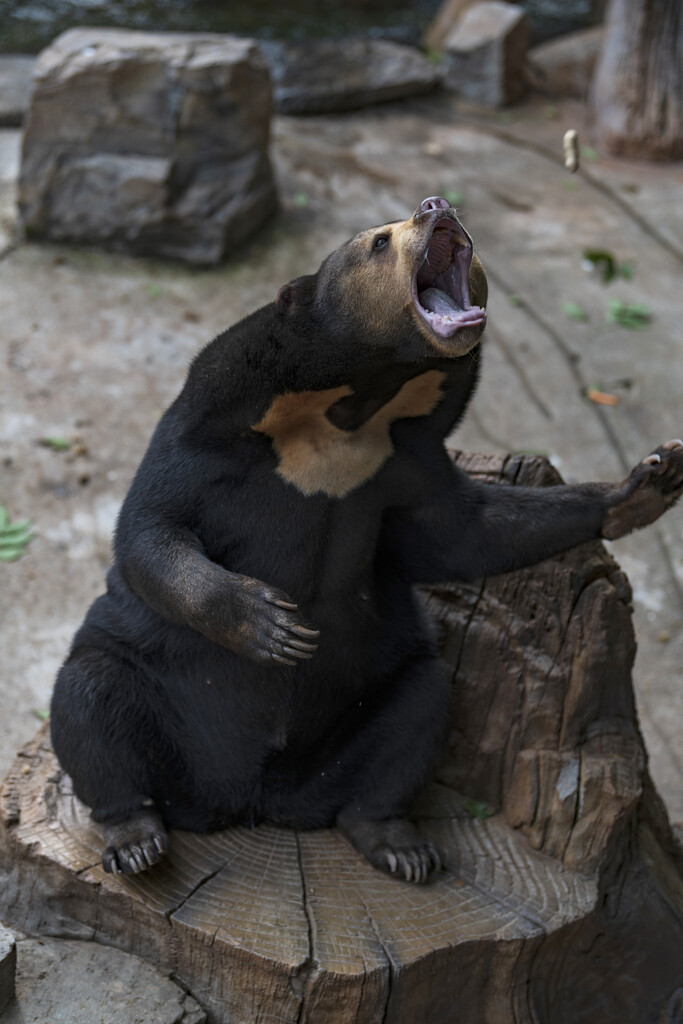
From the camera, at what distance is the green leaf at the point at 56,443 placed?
6.28 m

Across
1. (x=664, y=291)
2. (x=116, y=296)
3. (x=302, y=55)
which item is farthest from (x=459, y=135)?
(x=116, y=296)

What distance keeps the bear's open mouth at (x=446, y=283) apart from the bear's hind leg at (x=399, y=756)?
1.10 meters

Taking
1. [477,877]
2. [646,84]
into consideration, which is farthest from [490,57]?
[477,877]

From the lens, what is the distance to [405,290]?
2.72m

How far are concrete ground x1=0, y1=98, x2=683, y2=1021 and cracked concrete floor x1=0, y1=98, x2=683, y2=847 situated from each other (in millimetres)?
12

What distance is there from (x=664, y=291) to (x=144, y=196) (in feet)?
11.7

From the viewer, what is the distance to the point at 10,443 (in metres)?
6.26

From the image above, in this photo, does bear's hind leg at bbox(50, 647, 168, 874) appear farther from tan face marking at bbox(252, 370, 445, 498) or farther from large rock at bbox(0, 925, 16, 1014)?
tan face marking at bbox(252, 370, 445, 498)

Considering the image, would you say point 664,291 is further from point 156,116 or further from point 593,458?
point 156,116

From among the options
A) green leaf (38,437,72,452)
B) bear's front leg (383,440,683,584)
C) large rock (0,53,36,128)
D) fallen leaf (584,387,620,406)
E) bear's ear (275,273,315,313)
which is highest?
bear's ear (275,273,315,313)

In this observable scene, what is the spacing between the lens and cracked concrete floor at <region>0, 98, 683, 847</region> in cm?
550

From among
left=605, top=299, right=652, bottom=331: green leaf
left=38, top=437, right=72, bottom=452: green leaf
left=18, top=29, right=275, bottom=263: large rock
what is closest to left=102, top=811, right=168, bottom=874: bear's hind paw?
left=38, top=437, right=72, bottom=452: green leaf

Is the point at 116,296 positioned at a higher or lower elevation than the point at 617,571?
lower

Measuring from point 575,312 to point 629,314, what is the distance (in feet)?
1.18
